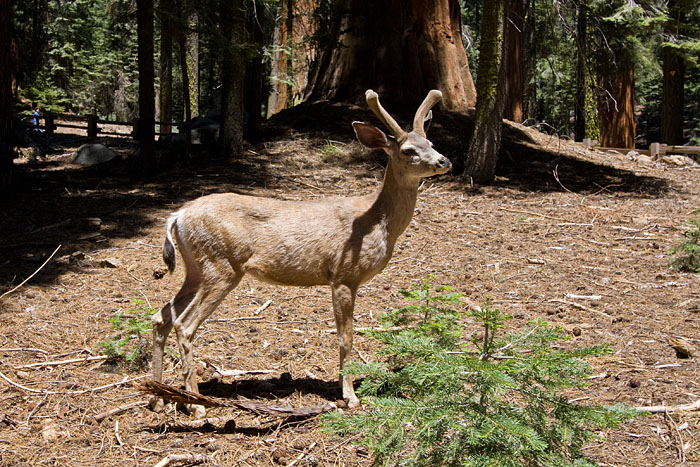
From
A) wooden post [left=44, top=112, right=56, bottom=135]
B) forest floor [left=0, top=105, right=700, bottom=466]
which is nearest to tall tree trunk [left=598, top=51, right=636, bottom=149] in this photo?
forest floor [left=0, top=105, right=700, bottom=466]

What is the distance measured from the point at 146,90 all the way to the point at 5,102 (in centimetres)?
299

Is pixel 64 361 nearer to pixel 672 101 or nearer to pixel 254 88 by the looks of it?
pixel 254 88

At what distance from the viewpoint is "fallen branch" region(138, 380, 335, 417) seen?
165 inches

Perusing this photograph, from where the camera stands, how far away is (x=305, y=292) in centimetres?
745

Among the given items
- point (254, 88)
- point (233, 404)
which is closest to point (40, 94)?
point (254, 88)

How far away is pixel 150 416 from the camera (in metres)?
4.56

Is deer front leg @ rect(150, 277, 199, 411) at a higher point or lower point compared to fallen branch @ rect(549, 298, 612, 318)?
higher

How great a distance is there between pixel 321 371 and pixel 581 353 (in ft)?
9.16

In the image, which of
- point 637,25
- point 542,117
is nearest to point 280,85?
point 637,25

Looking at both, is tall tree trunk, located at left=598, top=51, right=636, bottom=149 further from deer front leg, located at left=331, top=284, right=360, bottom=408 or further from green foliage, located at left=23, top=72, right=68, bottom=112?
green foliage, located at left=23, top=72, right=68, bottom=112

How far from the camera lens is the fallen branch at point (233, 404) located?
4180 millimetres

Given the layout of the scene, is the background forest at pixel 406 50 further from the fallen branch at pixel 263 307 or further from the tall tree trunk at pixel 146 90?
the fallen branch at pixel 263 307

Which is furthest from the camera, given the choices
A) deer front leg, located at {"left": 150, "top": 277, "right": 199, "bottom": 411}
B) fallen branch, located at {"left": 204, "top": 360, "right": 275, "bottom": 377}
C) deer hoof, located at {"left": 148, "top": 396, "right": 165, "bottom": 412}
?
fallen branch, located at {"left": 204, "top": 360, "right": 275, "bottom": 377}

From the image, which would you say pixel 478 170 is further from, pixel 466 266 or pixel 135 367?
pixel 135 367
